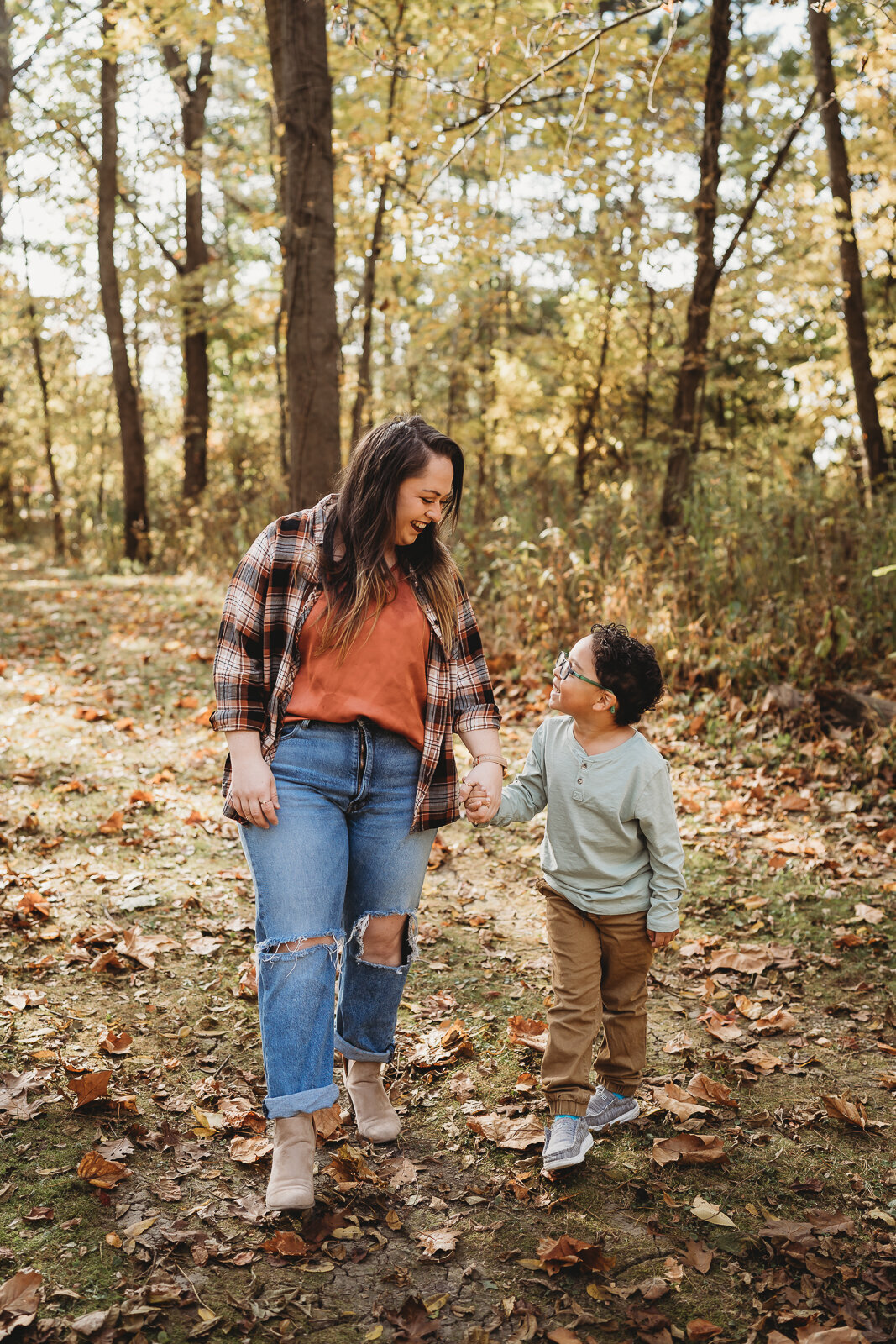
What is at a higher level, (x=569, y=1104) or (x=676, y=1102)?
(x=569, y=1104)

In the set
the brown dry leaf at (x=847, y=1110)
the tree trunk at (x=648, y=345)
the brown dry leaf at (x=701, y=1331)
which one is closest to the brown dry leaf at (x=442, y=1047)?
the brown dry leaf at (x=847, y=1110)

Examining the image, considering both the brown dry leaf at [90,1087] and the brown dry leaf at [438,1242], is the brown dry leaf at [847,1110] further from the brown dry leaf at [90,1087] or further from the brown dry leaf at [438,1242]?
the brown dry leaf at [90,1087]

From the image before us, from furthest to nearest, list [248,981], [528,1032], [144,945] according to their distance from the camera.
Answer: [144,945], [248,981], [528,1032]

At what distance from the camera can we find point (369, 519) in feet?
8.75

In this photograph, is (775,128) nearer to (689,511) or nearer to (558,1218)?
(689,511)

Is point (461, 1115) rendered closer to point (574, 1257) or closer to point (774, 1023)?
point (574, 1257)

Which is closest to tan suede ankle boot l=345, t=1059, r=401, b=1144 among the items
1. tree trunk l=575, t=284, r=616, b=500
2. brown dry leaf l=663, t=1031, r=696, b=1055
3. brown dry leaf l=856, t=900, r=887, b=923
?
brown dry leaf l=663, t=1031, r=696, b=1055

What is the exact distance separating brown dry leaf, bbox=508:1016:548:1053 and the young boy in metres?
0.57

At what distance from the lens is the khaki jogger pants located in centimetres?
275

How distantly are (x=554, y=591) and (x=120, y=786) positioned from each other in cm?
387

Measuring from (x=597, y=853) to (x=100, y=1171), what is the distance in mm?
1561

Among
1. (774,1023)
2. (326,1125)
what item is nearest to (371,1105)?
(326,1125)

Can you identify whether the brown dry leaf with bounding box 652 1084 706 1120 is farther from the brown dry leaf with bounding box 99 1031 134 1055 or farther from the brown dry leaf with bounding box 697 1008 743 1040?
the brown dry leaf with bounding box 99 1031 134 1055

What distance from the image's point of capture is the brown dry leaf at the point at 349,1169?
2.74 m
